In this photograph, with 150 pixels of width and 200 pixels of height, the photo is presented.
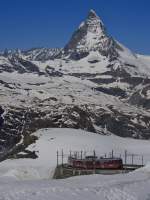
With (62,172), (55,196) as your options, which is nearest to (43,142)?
(62,172)

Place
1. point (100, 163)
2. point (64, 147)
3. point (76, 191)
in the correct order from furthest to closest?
point (64, 147) < point (100, 163) < point (76, 191)

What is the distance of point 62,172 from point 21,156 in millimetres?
63244

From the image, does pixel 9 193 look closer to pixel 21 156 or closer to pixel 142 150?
pixel 21 156

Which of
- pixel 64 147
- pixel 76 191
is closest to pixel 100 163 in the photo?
pixel 76 191

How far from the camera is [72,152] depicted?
176875mm

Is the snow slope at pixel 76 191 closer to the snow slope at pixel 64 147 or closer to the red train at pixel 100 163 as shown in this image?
the red train at pixel 100 163

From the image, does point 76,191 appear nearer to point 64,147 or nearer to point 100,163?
point 100,163

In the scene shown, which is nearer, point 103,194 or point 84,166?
point 103,194

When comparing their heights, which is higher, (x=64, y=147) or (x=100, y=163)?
(x=64, y=147)

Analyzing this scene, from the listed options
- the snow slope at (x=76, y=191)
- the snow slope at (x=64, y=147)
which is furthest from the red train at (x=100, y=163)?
the snow slope at (x=76, y=191)

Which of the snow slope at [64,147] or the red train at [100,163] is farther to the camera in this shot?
the snow slope at [64,147]

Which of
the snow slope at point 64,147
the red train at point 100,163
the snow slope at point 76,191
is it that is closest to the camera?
the snow slope at point 76,191

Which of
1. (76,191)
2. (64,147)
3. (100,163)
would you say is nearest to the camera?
(76,191)

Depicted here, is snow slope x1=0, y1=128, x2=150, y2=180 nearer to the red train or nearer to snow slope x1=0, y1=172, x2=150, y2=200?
the red train
